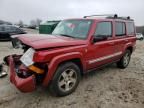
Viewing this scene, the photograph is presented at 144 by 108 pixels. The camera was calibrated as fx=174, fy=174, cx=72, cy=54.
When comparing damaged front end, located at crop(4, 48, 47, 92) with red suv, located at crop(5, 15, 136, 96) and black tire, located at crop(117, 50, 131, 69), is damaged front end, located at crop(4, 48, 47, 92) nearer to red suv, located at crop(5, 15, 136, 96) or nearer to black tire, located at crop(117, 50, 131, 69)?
red suv, located at crop(5, 15, 136, 96)

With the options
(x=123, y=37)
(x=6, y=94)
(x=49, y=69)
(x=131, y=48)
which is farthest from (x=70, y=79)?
(x=131, y=48)

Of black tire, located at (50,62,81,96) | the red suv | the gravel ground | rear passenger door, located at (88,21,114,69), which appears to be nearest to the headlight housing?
the red suv

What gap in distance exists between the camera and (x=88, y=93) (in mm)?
4316

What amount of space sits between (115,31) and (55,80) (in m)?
2.79

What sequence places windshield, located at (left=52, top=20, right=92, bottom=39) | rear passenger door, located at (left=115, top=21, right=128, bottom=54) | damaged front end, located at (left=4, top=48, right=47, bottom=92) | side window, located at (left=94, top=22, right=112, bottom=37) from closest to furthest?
damaged front end, located at (left=4, top=48, right=47, bottom=92) → windshield, located at (left=52, top=20, right=92, bottom=39) → side window, located at (left=94, top=22, right=112, bottom=37) → rear passenger door, located at (left=115, top=21, right=128, bottom=54)

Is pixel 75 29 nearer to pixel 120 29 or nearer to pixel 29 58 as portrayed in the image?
pixel 29 58

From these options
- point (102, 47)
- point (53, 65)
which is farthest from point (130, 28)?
point (53, 65)

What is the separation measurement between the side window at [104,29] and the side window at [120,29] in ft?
1.36

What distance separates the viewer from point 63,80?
3979mm

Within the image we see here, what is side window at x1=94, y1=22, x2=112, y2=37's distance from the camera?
186 inches

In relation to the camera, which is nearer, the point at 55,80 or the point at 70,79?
the point at 55,80

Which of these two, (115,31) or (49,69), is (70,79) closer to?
(49,69)

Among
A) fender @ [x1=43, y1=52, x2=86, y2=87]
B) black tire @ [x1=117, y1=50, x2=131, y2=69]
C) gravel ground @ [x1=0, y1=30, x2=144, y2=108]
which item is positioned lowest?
gravel ground @ [x1=0, y1=30, x2=144, y2=108]

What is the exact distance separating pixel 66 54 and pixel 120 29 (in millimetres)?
2799
